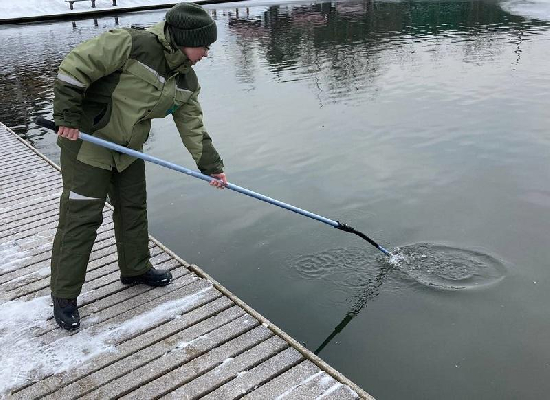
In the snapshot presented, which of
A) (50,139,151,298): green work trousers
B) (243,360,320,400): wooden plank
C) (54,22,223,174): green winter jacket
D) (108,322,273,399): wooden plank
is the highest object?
(54,22,223,174): green winter jacket

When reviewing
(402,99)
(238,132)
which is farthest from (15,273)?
(402,99)

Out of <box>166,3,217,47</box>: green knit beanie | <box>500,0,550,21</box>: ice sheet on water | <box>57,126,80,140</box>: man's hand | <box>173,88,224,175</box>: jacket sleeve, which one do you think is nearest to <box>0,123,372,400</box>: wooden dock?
<box>173,88,224,175</box>: jacket sleeve

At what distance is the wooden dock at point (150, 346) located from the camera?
3873 millimetres

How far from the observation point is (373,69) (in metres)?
18.4

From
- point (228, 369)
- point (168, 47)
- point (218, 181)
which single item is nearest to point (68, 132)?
point (168, 47)

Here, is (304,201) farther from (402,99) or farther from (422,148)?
(402,99)

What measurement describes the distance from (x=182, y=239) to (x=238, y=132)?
17.2 feet

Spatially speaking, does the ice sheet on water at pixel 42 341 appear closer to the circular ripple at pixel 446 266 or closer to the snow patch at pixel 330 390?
the snow patch at pixel 330 390

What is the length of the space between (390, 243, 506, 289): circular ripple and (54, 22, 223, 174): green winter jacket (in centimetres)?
363

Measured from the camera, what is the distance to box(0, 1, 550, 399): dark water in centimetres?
522

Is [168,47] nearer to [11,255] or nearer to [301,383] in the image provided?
[301,383]

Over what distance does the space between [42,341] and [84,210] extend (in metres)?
1.23

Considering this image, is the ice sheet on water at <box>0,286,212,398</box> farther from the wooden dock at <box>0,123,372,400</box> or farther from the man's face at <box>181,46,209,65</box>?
the man's face at <box>181,46,209,65</box>

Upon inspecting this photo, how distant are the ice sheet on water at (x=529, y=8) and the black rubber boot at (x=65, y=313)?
101 ft
